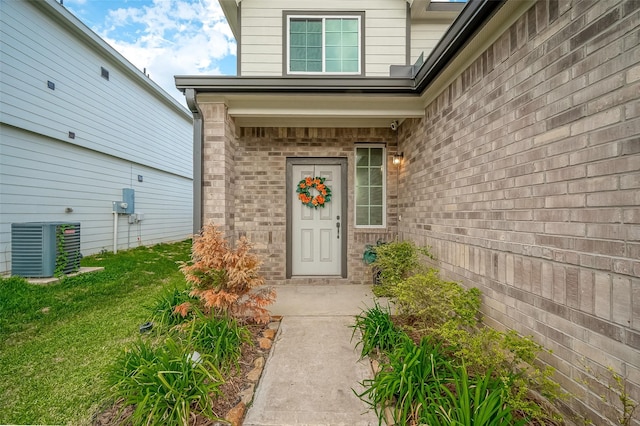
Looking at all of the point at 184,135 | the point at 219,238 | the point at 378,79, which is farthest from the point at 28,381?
the point at 184,135

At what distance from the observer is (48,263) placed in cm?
461

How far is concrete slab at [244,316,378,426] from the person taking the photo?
177cm

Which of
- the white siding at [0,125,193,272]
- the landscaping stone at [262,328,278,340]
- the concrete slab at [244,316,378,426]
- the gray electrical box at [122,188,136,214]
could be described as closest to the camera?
the concrete slab at [244,316,378,426]

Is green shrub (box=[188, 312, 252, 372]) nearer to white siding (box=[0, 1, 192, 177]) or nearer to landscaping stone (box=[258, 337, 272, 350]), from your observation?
landscaping stone (box=[258, 337, 272, 350])

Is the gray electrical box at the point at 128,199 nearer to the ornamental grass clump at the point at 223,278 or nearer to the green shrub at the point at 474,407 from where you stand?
the ornamental grass clump at the point at 223,278

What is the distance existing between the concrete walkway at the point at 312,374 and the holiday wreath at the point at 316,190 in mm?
1833

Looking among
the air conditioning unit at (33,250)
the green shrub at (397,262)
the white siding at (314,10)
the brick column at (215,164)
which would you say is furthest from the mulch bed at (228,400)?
the white siding at (314,10)

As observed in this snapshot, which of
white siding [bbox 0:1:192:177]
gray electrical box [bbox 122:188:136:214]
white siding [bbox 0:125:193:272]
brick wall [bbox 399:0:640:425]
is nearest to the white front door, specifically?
brick wall [bbox 399:0:640:425]

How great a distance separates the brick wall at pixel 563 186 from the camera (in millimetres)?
1332

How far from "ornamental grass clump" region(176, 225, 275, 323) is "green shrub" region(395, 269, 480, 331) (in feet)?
4.58

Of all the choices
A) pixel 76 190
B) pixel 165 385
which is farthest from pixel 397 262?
pixel 76 190

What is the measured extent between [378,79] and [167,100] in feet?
31.5

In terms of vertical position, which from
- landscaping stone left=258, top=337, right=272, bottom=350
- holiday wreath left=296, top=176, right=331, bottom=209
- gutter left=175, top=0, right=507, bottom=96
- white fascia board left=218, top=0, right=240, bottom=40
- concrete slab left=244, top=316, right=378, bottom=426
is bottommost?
concrete slab left=244, top=316, right=378, bottom=426

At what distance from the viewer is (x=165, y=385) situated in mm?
1704
